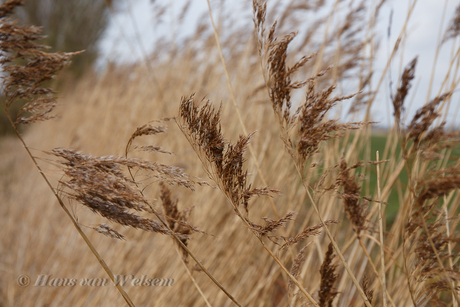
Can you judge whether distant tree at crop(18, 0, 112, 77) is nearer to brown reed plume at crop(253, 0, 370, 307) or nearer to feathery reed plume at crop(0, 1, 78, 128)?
feathery reed plume at crop(0, 1, 78, 128)

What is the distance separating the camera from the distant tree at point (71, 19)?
11531 mm

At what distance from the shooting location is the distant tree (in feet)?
37.8

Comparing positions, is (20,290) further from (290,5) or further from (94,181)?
(290,5)

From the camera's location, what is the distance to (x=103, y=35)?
1327 cm

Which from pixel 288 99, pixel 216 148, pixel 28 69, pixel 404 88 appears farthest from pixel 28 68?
pixel 404 88

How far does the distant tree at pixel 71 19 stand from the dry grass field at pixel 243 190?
936cm

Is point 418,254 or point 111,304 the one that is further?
point 111,304

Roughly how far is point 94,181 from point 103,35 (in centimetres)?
1474

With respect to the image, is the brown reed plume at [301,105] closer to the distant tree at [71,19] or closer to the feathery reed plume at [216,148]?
the feathery reed plume at [216,148]

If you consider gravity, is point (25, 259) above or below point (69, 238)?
below

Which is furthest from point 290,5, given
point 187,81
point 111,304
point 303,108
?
point 111,304

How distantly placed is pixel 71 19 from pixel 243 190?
14.2m

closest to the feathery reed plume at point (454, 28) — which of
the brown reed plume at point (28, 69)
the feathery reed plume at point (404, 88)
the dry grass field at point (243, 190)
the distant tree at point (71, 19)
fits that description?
the dry grass field at point (243, 190)

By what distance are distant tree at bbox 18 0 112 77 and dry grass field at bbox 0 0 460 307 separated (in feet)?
30.7
